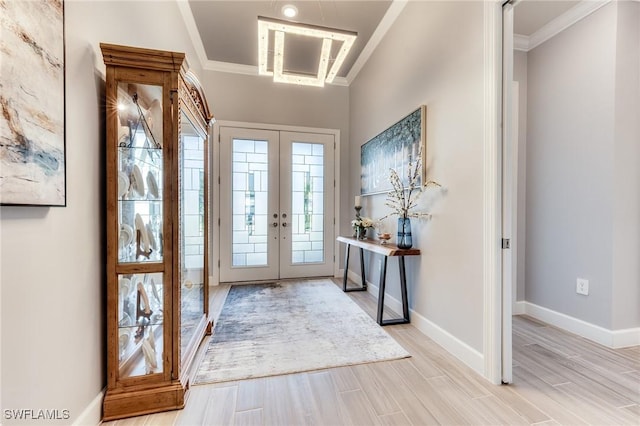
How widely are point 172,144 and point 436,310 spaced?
2.30 metres

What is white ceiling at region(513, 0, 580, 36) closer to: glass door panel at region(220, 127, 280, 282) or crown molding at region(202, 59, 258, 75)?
glass door panel at region(220, 127, 280, 282)

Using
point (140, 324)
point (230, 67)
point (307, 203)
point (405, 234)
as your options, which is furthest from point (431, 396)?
point (230, 67)

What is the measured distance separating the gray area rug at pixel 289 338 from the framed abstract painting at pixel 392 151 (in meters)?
1.45

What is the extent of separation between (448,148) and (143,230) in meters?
2.21

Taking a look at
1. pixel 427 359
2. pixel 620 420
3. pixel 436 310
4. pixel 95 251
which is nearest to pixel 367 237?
Answer: pixel 436 310

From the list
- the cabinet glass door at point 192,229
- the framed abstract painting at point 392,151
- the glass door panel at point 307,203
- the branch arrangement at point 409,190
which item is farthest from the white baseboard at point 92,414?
the glass door panel at point 307,203

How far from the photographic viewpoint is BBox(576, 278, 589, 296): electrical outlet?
7.63ft

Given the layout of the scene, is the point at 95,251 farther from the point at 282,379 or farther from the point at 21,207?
the point at 282,379

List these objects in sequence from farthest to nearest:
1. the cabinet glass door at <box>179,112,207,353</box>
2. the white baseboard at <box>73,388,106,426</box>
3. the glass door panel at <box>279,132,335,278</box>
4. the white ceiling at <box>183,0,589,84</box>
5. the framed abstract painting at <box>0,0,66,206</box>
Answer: the glass door panel at <box>279,132,335,278</box> < the white ceiling at <box>183,0,589,84</box> < the cabinet glass door at <box>179,112,207,353</box> < the white baseboard at <box>73,388,106,426</box> < the framed abstract painting at <box>0,0,66,206</box>

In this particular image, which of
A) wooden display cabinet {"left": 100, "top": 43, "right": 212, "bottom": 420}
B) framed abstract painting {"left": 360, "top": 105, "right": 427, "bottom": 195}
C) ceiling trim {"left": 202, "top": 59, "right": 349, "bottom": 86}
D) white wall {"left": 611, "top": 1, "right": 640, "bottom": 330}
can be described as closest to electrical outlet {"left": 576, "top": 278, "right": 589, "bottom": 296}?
white wall {"left": 611, "top": 1, "right": 640, "bottom": 330}

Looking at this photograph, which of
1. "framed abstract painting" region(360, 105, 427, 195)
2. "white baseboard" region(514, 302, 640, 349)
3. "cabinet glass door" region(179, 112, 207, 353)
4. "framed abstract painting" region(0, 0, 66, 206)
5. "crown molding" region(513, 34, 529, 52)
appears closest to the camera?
"framed abstract painting" region(0, 0, 66, 206)

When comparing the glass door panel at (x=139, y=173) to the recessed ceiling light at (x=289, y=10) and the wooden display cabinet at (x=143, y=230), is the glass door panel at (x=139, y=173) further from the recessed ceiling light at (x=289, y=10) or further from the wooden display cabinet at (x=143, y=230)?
the recessed ceiling light at (x=289, y=10)

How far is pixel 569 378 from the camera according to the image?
1.72 metres

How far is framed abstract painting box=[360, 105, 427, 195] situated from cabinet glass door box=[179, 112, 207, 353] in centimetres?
191
